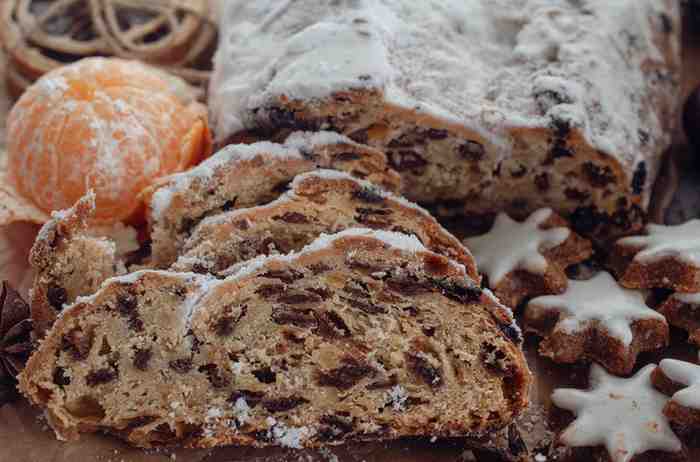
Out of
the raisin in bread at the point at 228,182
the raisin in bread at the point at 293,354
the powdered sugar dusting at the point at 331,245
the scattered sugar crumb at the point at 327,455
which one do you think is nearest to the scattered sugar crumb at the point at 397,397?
the raisin in bread at the point at 293,354

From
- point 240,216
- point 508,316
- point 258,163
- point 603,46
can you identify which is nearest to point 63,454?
point 240,216

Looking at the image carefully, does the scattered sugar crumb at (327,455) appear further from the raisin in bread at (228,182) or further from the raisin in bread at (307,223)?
the raisin in bread at (228,182)

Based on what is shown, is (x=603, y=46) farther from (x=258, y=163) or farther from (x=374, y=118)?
(x=258, y=163)

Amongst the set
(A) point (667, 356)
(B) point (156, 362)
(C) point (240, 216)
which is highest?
(C) point (240, 216)

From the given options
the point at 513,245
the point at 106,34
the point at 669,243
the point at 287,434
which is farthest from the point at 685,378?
the point at 106,34

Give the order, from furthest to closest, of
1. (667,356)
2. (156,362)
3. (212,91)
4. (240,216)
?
(212,91)
(667,356)
(240,216)
(156,362)

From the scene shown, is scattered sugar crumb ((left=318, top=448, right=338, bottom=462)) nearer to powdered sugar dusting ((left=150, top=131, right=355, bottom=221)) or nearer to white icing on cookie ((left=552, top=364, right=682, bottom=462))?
white icing on cookie ((left=552, top=364, right=682, bottom=462))

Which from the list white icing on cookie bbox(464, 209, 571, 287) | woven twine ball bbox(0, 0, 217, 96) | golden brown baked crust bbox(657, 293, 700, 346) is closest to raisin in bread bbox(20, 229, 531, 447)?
white icing on cookie bbox(464, 209, 571, 287)
